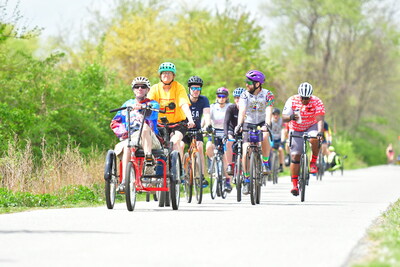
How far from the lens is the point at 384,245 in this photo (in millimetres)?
9141

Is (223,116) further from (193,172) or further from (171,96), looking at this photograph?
(171,96)

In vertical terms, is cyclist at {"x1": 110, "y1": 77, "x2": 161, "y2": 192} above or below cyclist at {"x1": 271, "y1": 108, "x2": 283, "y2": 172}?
below

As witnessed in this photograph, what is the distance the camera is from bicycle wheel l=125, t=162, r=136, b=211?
44.2 feet

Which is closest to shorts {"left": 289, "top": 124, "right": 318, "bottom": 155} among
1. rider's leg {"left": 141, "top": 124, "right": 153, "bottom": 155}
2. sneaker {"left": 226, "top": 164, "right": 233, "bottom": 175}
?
sneaker {"left": 226, "top": 164, "right": 233, "bottom": 175}

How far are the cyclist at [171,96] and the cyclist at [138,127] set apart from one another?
27.7 inches

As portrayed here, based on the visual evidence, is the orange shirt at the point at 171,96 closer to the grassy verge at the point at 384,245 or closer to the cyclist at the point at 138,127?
the cyclist at the point at 138,127

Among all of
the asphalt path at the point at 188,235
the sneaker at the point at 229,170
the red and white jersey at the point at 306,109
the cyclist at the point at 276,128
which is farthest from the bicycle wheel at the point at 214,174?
the cyclist at the point at 276,128

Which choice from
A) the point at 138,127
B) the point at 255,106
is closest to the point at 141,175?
the point at 138,127

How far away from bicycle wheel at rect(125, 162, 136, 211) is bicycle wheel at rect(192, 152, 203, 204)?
2.36 m

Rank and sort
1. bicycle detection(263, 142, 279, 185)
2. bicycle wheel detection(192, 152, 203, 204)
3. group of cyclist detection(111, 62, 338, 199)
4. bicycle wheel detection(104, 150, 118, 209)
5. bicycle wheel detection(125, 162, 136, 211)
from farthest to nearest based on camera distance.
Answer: bicycle detection(263, 142, 279, 185) < bicycle wheel detection(192, 152, 203, 204) < group of cyclist detection(111, 62, 338, 199) < bicycle wheel detection(104, 150, 118, 209) < bicycle wheel detection(125, 162, 136, 211)

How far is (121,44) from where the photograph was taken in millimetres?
57281

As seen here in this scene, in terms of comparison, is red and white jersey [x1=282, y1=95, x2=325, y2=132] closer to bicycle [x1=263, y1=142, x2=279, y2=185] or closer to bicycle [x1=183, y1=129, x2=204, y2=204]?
bicycle [x1=183, y1=129, x2=204, y2=204]

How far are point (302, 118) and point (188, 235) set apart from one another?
22.5 ft

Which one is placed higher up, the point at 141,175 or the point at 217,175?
the point at 217,175
